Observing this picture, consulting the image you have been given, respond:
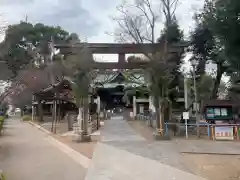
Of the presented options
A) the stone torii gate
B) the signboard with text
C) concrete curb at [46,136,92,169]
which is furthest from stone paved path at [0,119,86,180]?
the stone torii gate

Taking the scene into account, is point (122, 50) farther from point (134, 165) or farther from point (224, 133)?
point (134, 165)

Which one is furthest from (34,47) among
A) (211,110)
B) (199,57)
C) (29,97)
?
(211,110)

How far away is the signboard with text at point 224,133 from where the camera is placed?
1581cm

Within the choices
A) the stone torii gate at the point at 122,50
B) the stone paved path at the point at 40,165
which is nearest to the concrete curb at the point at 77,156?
the stone paved path at the point at 40,165

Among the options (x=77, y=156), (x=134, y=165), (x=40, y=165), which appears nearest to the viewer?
(x=134, y=165)

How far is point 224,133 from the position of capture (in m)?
15.9

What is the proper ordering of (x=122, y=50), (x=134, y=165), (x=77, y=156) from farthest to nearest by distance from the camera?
(x=122, y=50), (x=77, y=156), (x=134, y=165)

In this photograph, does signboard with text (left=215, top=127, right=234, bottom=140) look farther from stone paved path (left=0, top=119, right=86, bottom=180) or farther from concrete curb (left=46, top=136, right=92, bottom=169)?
stone paved path (left=0, top=119, right=86, bottom=180)

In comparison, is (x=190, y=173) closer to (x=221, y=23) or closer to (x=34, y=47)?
(x=221, y=23)

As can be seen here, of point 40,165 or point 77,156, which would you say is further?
point 77,156

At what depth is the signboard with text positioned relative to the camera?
15.8 metres

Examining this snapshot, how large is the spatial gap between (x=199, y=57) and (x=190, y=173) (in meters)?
21.8

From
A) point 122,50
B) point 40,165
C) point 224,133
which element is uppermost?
point 122,50

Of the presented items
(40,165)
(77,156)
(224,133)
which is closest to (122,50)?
(224,133)
